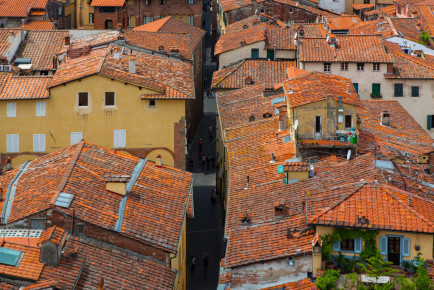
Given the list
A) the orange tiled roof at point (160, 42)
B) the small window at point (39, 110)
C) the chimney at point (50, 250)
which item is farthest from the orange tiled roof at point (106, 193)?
the orange tiled roof at point (160, 42)

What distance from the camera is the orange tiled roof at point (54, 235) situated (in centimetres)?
4191

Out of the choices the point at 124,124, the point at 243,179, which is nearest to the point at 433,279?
the point at 243,179

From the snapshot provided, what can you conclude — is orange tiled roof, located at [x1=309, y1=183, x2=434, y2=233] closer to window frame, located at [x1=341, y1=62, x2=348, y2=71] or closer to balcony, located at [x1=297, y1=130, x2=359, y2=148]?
balcony, located at [x1=297, y1=130, x2=359, y2=148]

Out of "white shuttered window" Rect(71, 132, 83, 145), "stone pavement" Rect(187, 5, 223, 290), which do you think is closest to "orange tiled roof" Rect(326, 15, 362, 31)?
"stone pavement" Rect(187, 5, 223, 290)

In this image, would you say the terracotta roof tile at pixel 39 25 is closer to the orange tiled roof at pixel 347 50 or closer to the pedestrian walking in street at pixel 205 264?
the orange tiled roof at pixel 347 50

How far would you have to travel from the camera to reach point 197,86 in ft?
318

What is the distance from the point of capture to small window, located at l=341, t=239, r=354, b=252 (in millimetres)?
44344

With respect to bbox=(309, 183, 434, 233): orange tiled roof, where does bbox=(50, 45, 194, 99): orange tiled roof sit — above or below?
above

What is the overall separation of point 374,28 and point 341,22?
8.87 metres

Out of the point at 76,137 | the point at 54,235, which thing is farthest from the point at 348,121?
the point at 54,235

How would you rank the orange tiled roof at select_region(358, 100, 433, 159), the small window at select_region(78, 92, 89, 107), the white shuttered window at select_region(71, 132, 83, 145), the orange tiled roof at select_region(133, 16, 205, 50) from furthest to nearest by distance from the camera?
1. the orange tiled roof at select_region(133, 16, 205, 50)
2. the white shuttered window at select_region(71, 132, 83, 145)
3. the small window at select_region(78, 92, 89, 107)
4. the orange tiled roof at select_region(358, 100, 433, 159)

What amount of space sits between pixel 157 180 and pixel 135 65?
51.9 ft

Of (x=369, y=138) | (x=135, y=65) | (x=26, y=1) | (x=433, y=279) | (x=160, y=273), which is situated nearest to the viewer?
(x=433, y=279)

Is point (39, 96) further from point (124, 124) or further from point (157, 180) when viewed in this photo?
point (157, 180)
